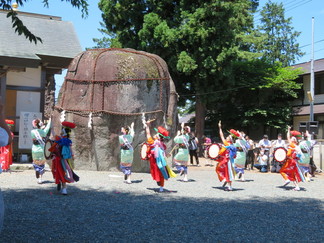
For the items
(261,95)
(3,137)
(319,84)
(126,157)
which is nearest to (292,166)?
(126,157)

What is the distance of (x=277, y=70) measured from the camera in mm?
25984

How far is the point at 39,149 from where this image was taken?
9938 mm

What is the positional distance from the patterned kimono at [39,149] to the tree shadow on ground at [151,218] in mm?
1340

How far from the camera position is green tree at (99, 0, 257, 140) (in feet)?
66.1

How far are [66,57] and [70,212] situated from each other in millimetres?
9177

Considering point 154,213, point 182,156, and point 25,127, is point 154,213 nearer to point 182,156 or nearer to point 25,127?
point 182,156

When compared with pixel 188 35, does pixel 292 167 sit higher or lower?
lower

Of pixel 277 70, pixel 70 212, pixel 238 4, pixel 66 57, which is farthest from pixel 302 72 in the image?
pixel 70 212

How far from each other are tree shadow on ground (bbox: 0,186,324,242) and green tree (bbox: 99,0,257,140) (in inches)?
511

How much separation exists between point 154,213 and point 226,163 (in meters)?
3.74

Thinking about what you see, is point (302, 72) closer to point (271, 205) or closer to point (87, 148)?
point (87, 148)

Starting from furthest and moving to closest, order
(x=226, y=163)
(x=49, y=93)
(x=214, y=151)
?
(x=49, y=93) < (x=214, y=151) < (x=226, y=163)

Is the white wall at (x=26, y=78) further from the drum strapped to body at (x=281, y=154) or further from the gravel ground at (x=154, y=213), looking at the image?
the drum strapped to body at (x=281, y=154)

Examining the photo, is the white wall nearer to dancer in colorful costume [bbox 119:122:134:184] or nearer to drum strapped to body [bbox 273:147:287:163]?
dancer in colorful costume [bbox 119:122:134:184]
